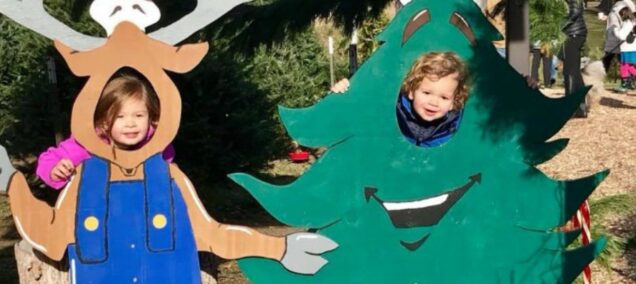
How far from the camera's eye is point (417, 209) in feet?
12.3

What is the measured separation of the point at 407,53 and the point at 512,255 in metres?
0.95

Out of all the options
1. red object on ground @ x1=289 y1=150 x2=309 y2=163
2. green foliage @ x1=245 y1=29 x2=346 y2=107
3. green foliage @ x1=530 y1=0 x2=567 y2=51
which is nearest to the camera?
green foliage @ x1=530 y1=0 x2=567 y2=51

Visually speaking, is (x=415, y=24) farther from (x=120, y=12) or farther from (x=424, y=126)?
(x=120, y=12)

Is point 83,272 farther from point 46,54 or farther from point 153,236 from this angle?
point 46,54

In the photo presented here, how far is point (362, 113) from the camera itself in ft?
12.2

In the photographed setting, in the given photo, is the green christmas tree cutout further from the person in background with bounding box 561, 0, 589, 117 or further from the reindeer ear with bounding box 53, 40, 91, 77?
the person in background with bounding box 561, 0, 589, 117

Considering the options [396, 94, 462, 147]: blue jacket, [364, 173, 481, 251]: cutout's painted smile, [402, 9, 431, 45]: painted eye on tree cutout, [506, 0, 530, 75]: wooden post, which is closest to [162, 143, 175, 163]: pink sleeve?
[364, 173, 481, 251]: cutout's painted smile

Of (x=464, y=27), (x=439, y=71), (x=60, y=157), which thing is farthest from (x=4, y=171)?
(x=464, y=27)

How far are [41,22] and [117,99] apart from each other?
1.35 ft

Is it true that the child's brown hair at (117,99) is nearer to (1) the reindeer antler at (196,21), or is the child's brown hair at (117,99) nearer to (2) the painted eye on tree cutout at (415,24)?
(1) the reindeer antler at (196,21)

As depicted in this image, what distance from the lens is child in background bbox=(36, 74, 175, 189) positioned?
11.3 ft

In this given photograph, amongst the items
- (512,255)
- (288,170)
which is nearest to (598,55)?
(288,170)

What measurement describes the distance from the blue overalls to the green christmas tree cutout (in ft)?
0.97

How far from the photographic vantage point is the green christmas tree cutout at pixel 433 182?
370 cm
